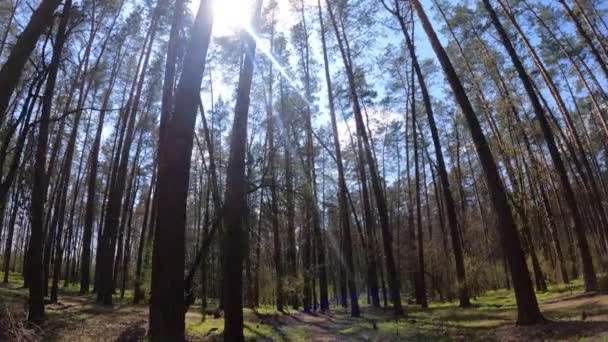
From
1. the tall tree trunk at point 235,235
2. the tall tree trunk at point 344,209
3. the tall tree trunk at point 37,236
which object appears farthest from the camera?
the tall tree trunk at point 344,209

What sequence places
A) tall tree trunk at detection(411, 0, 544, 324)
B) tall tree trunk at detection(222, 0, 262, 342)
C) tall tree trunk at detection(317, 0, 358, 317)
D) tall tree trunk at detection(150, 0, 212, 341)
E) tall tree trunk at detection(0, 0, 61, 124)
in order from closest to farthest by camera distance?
tall tree trunk at detection(0, 0, 61, 124)
tall tree trunk at detection(150, 0, 212, 341)
tall tree trunk at detection(222, 0, 262, 342)
tall tree trunk at detection(411, 0, 544, 324)
tall tree trunk at detection(317, 0, 358, 317)

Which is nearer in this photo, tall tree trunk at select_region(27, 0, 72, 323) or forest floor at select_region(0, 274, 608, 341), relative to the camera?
forest floor at select_region(0, 274, 608, 341)

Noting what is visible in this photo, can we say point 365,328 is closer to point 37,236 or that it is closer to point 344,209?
point 344,209

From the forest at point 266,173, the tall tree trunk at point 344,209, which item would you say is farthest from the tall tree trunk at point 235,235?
the tall tree trunk at point 344,209

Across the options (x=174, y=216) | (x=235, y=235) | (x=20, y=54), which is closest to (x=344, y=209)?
(x=235, y=235)

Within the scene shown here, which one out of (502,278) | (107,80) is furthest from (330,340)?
(502,278)

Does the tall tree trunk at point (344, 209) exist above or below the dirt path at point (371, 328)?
above

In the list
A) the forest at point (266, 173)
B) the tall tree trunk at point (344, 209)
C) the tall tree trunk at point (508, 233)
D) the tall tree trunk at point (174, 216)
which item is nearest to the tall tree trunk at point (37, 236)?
the forest at point (266, 173)

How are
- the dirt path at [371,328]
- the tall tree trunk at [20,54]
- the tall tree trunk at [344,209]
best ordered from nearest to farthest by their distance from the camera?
the tall tree trunk at [20,54], the dirt path at [371,328], the tall tree trunk at [344,209]

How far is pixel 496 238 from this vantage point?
43.9ft

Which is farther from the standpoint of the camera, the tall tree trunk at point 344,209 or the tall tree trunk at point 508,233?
the tall tree trunk at point 344,209

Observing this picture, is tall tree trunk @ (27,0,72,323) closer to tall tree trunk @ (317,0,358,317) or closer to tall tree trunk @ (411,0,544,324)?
tall tree trunk @ (411,0,544,324)

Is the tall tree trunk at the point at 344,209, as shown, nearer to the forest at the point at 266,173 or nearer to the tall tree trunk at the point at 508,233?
the forest at the point at 266,173

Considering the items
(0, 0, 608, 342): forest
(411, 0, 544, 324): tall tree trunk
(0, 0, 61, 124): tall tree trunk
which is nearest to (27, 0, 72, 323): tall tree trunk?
(0, 0, 608, 342): forest
